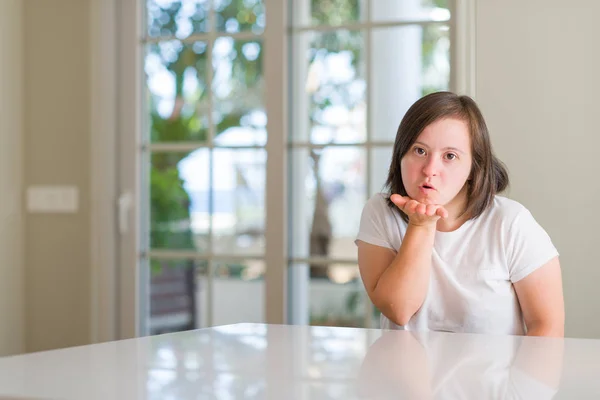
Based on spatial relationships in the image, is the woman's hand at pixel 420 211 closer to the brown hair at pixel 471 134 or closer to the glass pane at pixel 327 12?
the brown hair at pixel 471 134

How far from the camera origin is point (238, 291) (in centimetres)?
321

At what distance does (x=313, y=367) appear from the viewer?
2.70 ft

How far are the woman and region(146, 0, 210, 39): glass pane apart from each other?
180cm

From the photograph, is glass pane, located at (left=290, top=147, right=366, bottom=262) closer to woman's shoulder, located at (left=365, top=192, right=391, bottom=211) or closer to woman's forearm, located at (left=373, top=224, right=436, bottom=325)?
woman's shoulder, located at (left=365, top=192, right=391, bottom=211)

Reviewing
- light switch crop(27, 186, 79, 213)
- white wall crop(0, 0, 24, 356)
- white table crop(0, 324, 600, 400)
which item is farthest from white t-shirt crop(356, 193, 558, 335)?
white wall crop(0, 0, 24, 356)

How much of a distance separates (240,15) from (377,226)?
5.62ft

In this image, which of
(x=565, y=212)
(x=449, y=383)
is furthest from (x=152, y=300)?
(x=449, y=383)

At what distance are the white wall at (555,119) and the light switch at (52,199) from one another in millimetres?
1775

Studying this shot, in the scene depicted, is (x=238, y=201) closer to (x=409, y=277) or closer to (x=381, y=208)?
(x=381, y=208)

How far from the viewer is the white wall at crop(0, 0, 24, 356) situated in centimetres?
334

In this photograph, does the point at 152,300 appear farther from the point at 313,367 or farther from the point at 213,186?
the point at 313,367

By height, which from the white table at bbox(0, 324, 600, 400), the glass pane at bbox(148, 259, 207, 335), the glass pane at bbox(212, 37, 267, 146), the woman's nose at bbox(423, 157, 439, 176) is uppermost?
the glass pane at bbox(212, 37, 267, 146)

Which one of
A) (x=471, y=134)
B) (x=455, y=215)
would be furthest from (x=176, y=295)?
(x=471, y=134)

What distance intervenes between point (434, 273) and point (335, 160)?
4.70 feet
